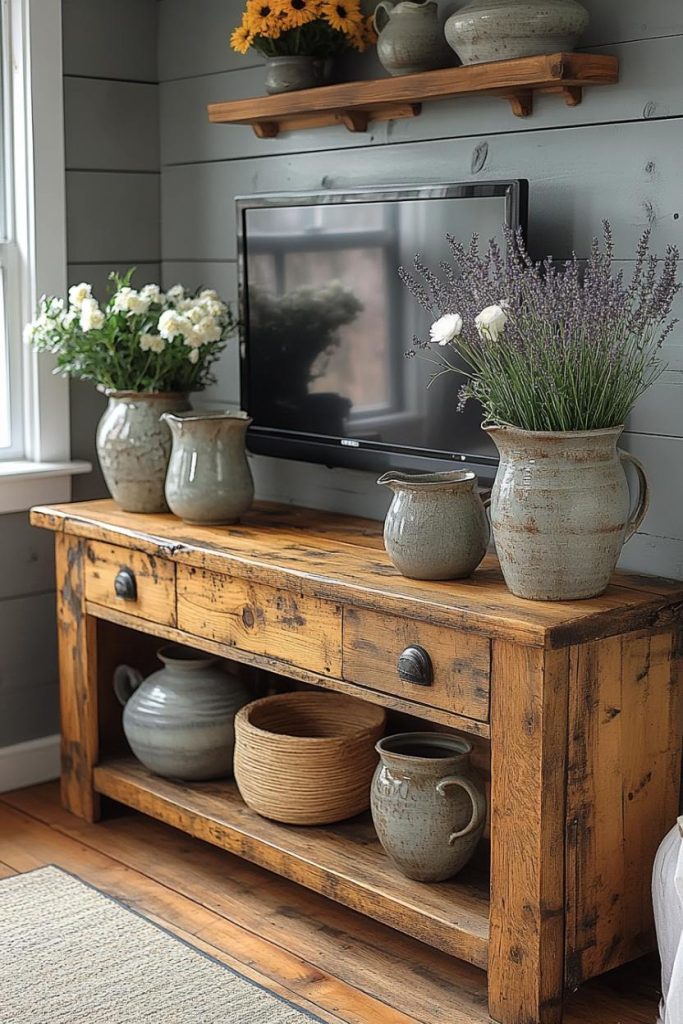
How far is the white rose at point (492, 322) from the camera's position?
2172mm

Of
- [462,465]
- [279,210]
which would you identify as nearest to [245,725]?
[462,465]

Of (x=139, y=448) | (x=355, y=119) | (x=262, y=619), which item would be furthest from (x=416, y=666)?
(x=355, y=119)

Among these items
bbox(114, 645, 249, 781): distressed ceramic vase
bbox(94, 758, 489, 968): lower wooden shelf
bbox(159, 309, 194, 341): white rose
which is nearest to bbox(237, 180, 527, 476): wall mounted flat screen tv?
bbox(159, 309, 194, 341): white rose

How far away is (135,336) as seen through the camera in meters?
3.05

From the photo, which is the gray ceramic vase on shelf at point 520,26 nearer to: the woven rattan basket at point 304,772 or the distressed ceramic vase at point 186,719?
the woven rattan basket at point 304,772

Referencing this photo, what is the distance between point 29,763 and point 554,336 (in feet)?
6.47

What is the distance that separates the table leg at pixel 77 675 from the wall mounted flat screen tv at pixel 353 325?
523 mm

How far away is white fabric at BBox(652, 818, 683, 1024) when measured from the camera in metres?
2.12

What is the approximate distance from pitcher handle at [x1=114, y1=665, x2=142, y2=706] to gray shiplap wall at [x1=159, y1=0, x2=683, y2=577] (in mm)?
563

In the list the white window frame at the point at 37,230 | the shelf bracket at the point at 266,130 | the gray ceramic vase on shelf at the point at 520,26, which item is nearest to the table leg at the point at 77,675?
the white window frame at the point at 37,230

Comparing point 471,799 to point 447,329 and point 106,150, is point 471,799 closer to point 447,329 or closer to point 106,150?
point 447,329

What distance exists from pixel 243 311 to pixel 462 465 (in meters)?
0.78

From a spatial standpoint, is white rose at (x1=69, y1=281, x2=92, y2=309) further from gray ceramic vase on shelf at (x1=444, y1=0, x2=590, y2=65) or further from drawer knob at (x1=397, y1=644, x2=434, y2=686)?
drawer knob at (x1=397, y1=644, x2=434, y2=686)

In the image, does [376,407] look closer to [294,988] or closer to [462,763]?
[462,763]
